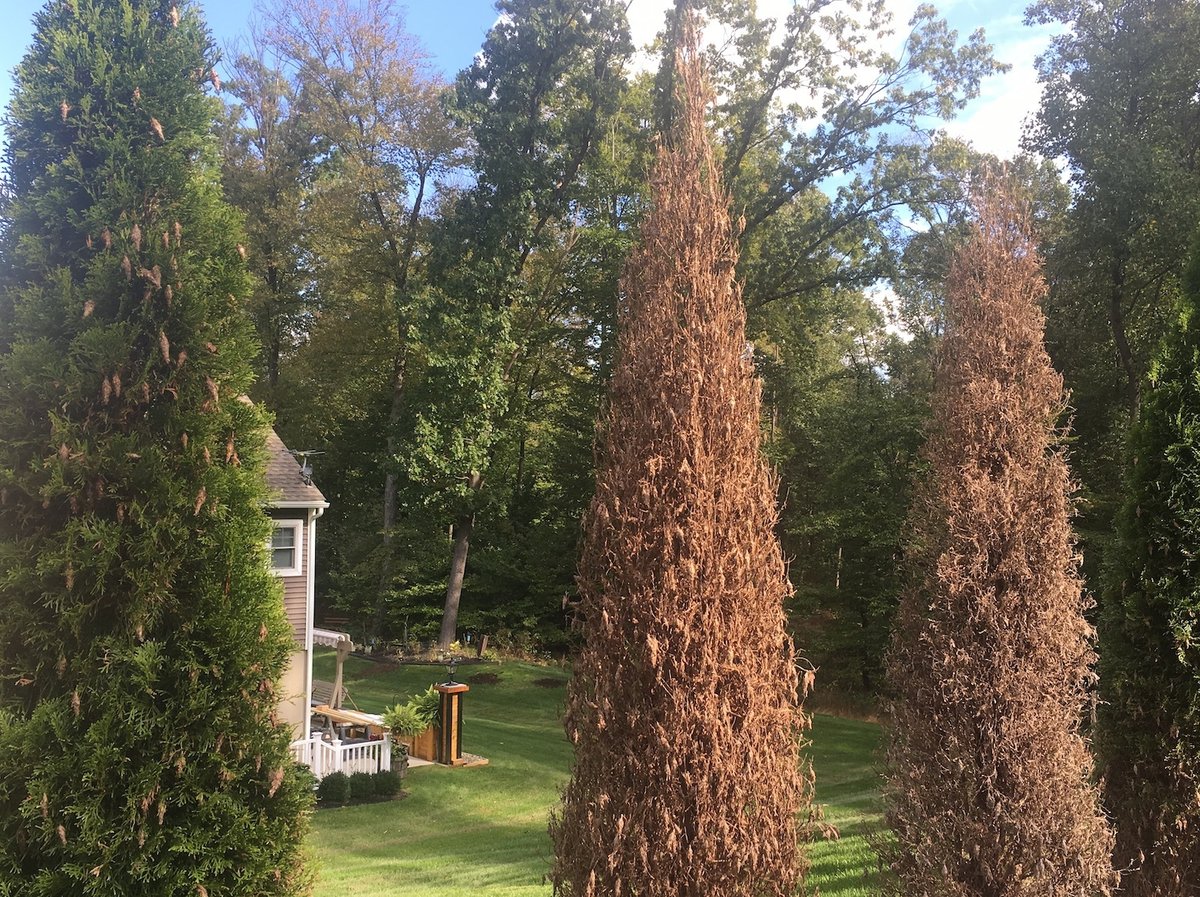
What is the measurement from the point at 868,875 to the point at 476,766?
10160mm

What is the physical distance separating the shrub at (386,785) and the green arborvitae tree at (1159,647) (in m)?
10.2

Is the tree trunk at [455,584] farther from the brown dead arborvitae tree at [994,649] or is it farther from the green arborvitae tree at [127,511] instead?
the green arborvitae tree at [127,511]

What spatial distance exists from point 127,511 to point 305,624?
11162 millimetres

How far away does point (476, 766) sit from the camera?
45.2ft

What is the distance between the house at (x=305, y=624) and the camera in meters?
12.5

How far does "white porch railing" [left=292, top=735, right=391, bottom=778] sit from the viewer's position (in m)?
12.5

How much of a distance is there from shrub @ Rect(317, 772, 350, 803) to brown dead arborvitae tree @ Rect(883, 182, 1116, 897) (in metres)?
9.55

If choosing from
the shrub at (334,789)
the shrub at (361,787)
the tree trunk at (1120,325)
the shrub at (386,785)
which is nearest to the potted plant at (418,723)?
the shrub at (386,785)

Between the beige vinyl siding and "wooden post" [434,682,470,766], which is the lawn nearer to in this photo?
"wooden post" [434,682,470,766]

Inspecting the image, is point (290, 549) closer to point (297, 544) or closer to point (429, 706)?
point (297, 544)

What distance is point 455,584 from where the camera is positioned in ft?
83.0

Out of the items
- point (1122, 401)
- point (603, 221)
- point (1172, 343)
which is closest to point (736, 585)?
point (1172, 343)

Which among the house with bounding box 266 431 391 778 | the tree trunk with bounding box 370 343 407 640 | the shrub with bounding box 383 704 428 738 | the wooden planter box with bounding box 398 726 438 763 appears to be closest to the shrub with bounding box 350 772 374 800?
the house with bounding box 266 431 391 778

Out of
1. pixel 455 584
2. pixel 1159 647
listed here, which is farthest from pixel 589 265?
pixel 1159 647
